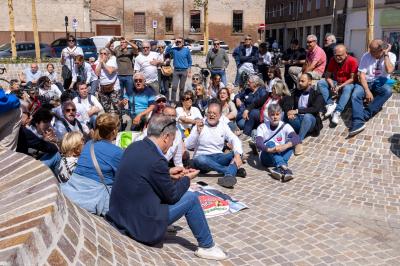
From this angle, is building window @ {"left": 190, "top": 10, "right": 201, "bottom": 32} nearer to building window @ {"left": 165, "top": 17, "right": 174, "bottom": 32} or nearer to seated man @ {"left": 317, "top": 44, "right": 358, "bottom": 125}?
building window @ {"left": 165, "top": 17, "right": 174, "bottom": 32}

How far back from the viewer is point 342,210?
6.13 meters

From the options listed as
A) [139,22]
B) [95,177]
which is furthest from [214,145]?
[139,22]

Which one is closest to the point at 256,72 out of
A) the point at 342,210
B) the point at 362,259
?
the point at 342,210

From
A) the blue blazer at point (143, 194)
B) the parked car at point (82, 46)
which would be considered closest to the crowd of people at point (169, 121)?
the blue blazer at point (143, 194)

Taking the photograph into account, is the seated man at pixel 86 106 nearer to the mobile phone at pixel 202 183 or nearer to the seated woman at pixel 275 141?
the mobile phone at pixel 202 183

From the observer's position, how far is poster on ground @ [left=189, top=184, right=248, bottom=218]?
5934mm

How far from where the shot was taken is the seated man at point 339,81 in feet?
28.2

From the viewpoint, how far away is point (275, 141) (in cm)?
772

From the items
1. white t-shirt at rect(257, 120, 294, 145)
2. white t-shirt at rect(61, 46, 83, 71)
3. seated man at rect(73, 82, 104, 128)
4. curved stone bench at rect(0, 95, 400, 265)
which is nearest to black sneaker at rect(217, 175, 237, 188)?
curved stone bench at rect(0, 95, 400, 265)

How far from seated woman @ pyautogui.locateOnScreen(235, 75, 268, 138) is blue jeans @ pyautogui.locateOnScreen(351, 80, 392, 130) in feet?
6.28

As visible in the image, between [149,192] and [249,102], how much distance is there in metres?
6.15

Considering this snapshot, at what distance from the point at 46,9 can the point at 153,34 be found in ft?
31.8

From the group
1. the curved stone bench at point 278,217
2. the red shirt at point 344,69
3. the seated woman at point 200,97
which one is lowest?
the curved stone bench at point 278,217

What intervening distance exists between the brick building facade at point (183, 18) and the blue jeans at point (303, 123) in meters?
34.5
